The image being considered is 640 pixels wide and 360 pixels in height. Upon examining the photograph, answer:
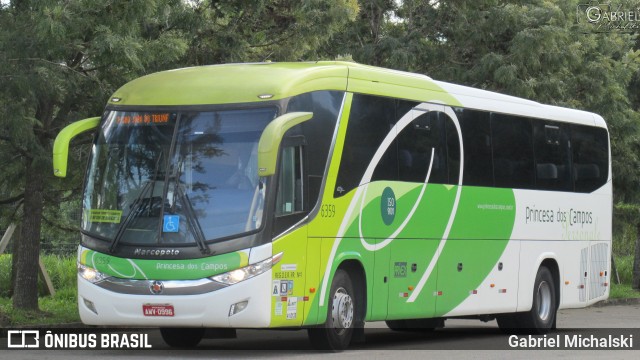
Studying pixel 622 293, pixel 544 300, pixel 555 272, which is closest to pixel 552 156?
pixel 555 272

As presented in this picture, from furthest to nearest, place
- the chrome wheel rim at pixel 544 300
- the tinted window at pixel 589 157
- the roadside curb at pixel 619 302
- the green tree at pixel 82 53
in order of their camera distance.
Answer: the roadside curb at pixel 619 302 → the tinted window at pixel 589 157 → the chrome wheel rim at pixel 544 300 → the green tree at pixel 82 53

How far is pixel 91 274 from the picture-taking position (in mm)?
14516

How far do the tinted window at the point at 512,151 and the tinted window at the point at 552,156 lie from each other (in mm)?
269

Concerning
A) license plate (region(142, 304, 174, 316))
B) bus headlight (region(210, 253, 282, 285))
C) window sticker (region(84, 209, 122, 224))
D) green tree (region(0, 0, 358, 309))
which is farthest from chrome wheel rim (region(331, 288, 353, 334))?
green tree (region(0, 0, 358, 309))

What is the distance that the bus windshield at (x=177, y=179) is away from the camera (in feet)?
46.1

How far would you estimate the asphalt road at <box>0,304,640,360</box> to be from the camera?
1488 centimetres

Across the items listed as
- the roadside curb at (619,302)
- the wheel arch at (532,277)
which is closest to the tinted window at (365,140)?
the wheel arch at (532,277)

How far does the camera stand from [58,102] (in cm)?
1888

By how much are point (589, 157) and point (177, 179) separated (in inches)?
396

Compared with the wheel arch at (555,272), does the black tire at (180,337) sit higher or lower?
lower

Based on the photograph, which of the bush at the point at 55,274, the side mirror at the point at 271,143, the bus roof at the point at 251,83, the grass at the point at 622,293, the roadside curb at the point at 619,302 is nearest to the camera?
the side mirror at the point at 271,143

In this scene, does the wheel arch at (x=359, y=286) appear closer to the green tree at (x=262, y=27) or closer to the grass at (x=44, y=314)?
the green tree at (x=262, y=27)

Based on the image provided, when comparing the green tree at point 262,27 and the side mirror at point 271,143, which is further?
the green tree at point 262,27

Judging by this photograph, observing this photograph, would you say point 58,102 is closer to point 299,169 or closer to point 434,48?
point 299,169
